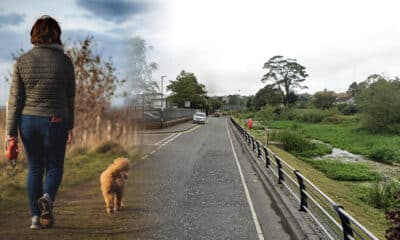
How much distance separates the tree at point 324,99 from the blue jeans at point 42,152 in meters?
96.7

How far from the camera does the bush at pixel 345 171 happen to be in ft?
54.9

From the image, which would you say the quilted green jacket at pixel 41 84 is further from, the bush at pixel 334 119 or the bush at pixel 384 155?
the bush at pixel 334 119

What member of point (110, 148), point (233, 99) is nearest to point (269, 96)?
point (233, 99)

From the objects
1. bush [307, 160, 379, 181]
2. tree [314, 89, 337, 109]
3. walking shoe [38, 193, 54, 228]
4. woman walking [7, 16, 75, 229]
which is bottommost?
bush [307, 160, 379, 181]

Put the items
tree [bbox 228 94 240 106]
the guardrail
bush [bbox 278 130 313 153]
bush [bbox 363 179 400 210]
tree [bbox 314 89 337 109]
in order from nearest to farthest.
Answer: the guardrail < bush [bbox 363 179 400 210] < bush [bbox 278 130 313 153] < tree [bbox 314 89 337 109] < tree [bbox 228 94 240 106]

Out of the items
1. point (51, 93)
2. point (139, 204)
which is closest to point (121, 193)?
point (139, 204)

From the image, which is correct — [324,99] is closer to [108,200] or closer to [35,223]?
[108,200]

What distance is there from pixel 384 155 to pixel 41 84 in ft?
83.1

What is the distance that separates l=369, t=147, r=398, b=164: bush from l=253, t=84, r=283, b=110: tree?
66939 mm

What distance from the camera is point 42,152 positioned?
2.56 meters

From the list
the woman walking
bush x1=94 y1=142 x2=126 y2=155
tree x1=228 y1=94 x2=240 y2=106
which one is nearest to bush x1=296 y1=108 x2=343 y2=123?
bush x1=94 y1=142 x2=126 y2=155

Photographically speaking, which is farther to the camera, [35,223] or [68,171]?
[68,171]

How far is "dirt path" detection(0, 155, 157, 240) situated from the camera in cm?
333

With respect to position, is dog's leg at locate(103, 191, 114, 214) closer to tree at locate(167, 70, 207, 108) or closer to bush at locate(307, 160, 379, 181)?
bush at locate(307, 160, 379, 181)
